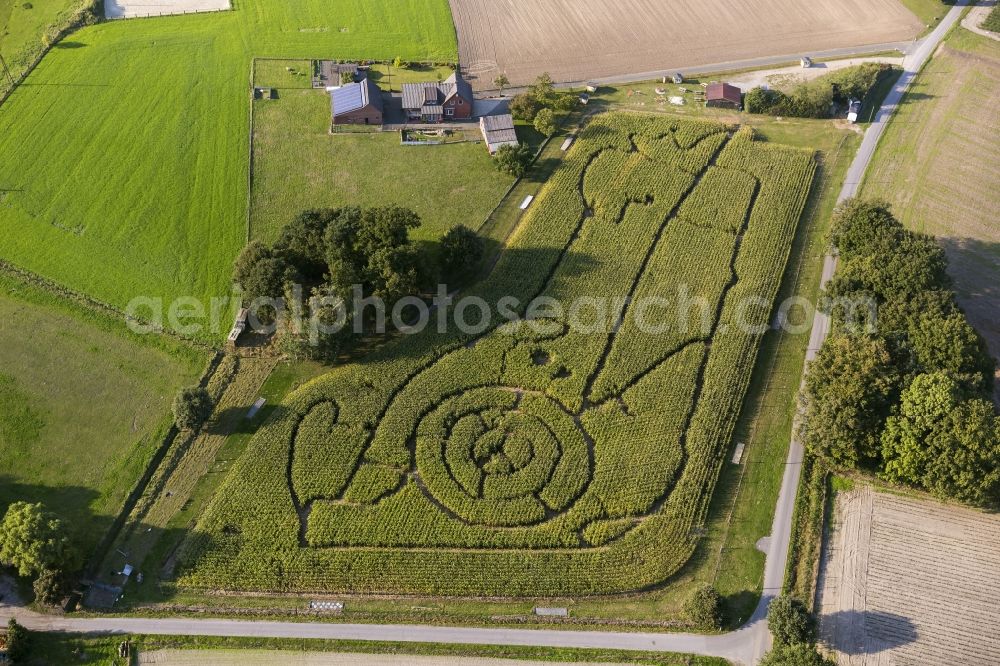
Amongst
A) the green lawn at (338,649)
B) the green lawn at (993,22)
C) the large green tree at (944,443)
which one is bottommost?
the green lawn at (338,649)

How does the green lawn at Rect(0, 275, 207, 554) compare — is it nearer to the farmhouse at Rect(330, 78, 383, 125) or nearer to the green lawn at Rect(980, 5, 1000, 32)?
the farmhouse at Rect(330, 78, 383, 125)

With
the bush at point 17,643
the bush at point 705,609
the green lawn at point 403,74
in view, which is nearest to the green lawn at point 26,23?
the green lawn at point 403,74

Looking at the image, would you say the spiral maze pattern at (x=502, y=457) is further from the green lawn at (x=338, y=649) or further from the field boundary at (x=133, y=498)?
the field boundary at (x=133, y=498)

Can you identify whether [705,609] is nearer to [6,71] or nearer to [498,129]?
[498,129]

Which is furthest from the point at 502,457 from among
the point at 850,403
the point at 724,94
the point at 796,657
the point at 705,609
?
the point at 724,94

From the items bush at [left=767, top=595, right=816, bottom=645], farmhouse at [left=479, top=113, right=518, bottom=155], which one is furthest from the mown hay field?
farmhouse at [left=479, top=113, right=518, bottom=155]
